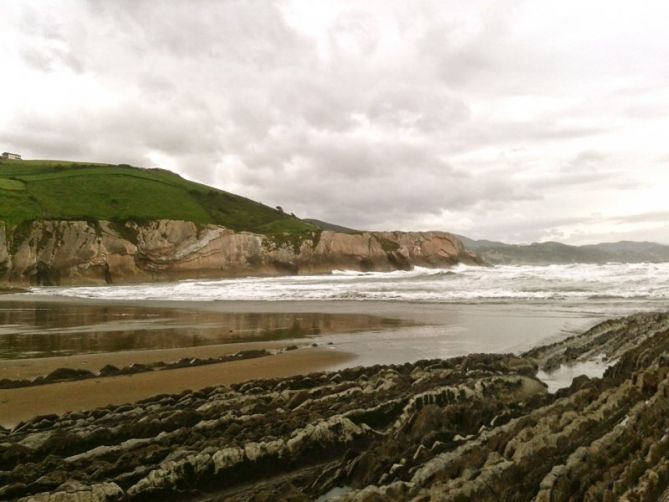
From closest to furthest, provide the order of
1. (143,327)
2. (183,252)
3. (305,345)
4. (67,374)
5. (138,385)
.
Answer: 1. (138,385)
2. (67,374)
3. (305,345)
4. (143,327)
5. (183,252)

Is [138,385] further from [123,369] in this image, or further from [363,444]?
[363,444]

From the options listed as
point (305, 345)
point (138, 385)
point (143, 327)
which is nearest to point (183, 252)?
point (143, 327)

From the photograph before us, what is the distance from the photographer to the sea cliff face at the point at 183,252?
173ft

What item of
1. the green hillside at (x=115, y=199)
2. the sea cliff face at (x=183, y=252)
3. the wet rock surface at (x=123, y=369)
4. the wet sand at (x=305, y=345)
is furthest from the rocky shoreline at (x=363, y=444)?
the green hillside at (x=115, y=199)

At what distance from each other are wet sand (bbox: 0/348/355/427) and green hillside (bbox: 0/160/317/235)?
55.6 metres

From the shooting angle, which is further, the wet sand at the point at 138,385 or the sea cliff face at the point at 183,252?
the sea cliff face at the point at 183,252

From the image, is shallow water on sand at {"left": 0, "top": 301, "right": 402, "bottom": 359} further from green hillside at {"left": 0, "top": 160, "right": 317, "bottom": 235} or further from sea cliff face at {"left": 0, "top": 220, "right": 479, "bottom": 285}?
green hillside at {"left": 0, "top": 160, "right": 317, "bottom": 235}

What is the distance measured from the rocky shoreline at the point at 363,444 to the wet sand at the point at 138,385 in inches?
46.2

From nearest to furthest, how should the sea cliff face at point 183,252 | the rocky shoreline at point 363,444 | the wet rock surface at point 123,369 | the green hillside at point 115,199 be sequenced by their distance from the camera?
the rocky shoreline at point 363,444, the wet rock surface at point 123,369, the sea cliff face at point 183,252, the green hillside at point 115,199

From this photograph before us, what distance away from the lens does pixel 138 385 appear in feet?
31.1

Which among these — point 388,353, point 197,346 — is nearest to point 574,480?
point 388,353

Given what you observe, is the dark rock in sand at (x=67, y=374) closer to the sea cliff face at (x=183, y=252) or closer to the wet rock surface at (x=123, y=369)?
the wet rock surface at (x=123, y=369)

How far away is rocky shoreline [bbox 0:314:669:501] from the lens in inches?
170

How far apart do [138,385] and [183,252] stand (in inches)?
2090
